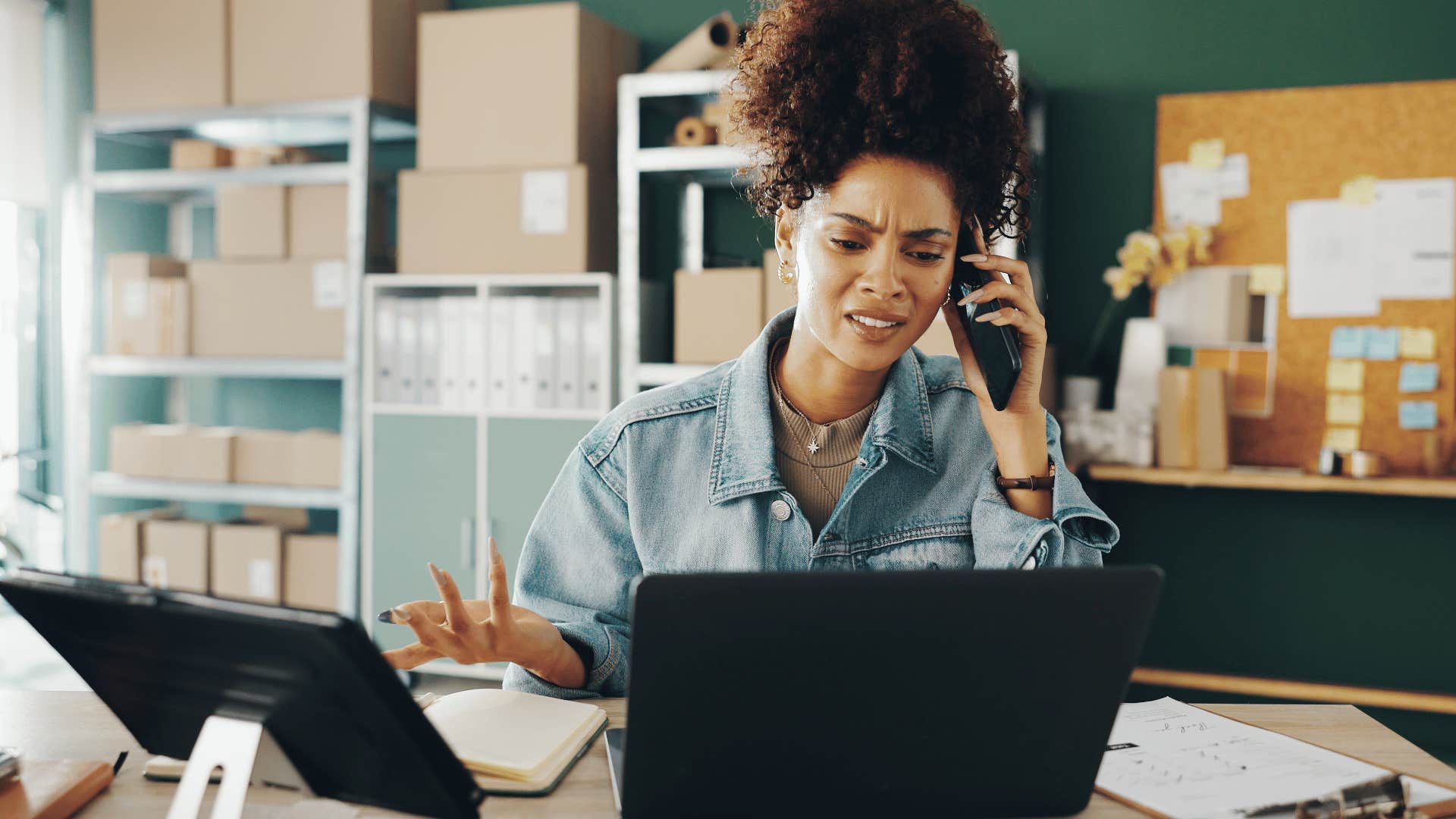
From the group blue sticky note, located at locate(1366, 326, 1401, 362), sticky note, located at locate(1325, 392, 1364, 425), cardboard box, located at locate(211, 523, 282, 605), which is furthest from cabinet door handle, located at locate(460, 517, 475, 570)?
blue sticky note, located at locate(1366, 326, 1401, 362)

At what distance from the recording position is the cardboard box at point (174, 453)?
333 cm

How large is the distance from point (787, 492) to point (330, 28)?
257 centimetres

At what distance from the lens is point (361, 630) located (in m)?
0.65

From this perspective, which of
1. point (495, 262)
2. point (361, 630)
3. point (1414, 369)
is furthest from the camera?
point (495, 262)

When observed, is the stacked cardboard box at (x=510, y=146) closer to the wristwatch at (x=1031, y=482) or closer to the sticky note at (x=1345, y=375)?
the wristwatch at (x=1031, y=482)

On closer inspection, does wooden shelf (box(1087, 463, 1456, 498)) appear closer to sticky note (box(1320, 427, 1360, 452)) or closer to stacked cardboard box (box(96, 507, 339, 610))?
sticky note (box(1320, 427, 1360, 452))

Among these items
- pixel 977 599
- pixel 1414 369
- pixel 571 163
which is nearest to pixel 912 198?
pixel 977 599

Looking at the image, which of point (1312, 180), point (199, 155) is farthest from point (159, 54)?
point (1312, 180)

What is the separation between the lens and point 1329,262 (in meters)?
2.97

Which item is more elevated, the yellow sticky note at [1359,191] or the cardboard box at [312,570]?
the yellow sticky note at [1359,191]

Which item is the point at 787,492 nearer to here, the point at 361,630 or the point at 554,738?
the point at 554,738

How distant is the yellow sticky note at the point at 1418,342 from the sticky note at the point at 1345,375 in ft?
0.38

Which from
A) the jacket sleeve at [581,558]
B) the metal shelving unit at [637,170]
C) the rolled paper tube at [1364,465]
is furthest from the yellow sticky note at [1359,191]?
the jacket sleeve at [581,558]

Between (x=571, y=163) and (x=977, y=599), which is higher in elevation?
(x=571, y=163)
